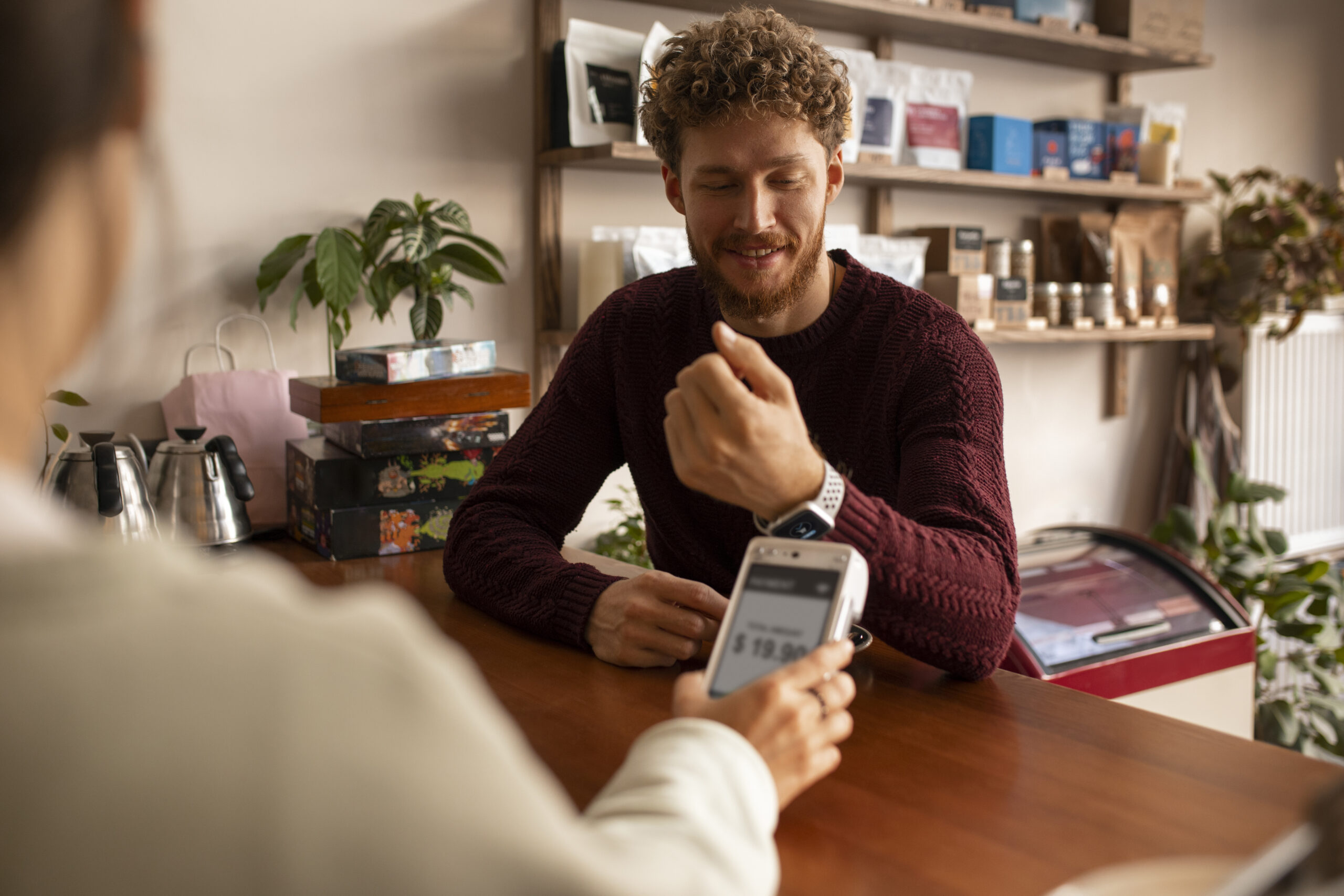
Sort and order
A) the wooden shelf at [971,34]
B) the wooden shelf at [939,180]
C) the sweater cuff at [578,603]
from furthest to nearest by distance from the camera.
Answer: the wooden shelf at [971,34] < the wooden shelf at [939,180] < the sweater cuff at [578,603]

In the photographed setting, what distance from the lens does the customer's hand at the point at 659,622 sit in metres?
1.07

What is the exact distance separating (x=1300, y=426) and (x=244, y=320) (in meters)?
3.13

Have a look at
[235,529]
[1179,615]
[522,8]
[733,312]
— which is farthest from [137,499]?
[1179,615]

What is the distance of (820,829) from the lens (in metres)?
0.74

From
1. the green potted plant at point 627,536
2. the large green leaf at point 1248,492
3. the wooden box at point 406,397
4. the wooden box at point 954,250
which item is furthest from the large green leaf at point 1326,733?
the wooden box at point 406,397

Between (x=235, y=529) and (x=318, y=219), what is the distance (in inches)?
26.2

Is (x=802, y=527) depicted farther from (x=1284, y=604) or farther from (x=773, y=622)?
(x=1284, y=604)

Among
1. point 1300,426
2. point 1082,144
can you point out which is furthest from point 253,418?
point 1300,426

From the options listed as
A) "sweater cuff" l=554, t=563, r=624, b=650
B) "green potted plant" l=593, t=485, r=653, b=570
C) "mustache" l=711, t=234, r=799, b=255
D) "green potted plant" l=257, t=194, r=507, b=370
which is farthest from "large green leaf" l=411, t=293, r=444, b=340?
"sweater cuff" l=554, t=563, r=624, b=650

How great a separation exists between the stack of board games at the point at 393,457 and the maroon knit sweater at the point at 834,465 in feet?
0.70

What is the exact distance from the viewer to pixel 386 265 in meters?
1.97

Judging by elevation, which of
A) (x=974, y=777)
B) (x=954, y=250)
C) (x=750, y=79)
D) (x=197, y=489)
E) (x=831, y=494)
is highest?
(x=750, y=79)

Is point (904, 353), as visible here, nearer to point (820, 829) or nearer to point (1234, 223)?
point (820, 829)

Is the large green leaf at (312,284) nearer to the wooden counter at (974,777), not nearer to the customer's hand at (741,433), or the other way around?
the wooden counter at (974,777)
